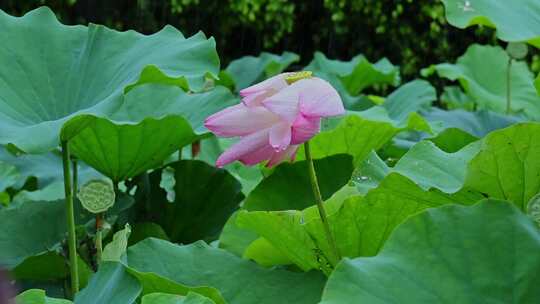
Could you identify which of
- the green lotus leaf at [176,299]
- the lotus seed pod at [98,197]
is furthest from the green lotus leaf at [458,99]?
the green lotus leaf at [176,299]

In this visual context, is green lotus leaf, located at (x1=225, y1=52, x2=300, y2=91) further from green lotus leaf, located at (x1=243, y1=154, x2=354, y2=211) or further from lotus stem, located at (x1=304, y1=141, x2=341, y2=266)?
lotus stem, located at (x1=304, y1=141, x2=341, y2=266)

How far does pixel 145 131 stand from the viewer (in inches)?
58.0

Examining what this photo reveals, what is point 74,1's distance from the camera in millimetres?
5992

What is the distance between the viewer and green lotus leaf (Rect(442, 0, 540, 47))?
Answer: 1.23 m

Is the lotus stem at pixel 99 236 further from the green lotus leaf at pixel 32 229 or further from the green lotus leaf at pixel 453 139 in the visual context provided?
the green lotus leaf at pixel 453 139

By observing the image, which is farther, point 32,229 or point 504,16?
point 32,229

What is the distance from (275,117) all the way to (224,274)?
0.76 ft

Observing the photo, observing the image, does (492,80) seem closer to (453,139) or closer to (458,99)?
(458,99)

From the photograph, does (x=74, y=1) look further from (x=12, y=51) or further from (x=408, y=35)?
(x=12, y=51)

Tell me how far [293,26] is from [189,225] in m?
4.75

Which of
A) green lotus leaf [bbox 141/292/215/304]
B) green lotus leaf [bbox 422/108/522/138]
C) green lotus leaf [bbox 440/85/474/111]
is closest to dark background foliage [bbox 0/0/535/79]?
green lotus leaf [bbox 440/85/474/111]

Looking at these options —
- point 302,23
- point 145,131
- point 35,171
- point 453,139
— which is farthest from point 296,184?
point 302,23

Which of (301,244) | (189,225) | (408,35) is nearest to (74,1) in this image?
(408,35)

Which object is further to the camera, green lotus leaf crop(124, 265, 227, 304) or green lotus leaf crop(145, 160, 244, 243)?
green lotus leaf crop(145, 160, 244, 243)
